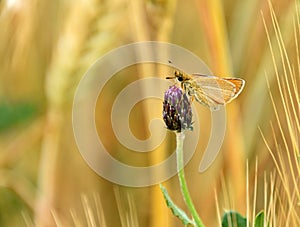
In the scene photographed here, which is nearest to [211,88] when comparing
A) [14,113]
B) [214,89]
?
[214,89]

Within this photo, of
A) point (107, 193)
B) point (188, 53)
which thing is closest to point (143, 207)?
point (107, 193)

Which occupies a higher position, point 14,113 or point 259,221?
point 14,113

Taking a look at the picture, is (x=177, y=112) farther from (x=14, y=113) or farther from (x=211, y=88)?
(x=14, y=113)

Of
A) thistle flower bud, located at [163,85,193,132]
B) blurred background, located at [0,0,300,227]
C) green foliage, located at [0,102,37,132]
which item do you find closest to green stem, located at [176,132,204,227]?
thistle flower bud, located at [163,85,193,132]

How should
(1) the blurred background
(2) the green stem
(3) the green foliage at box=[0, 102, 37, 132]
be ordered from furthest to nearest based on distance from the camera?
(3) the green foliage at box=[0, 102, 37, 132]
(1) the blurred background
(2) the green stem

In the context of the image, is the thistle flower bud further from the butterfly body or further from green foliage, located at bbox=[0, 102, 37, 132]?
green foliage, located at bbox=[0, 102, 37, 132]

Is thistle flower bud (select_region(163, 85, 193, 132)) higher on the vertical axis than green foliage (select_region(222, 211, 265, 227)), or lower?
higher

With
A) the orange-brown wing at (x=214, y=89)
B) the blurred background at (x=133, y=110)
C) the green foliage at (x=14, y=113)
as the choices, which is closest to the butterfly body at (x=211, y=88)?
the orange-brown wing at (x=214, y=89)

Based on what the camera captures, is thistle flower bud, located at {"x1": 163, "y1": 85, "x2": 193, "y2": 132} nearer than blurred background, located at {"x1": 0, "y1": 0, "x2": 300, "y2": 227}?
Yes
